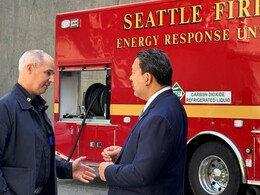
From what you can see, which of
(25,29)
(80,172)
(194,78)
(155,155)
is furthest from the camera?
(25,29)

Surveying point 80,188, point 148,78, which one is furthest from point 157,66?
point 80,188

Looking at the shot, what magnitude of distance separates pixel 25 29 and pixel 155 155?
53.1ft

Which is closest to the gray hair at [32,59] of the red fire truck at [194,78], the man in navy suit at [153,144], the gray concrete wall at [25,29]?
the man in navy suit at [153,144]

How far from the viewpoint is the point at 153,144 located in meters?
2.97

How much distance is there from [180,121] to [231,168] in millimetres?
4573

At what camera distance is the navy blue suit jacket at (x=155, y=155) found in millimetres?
2969

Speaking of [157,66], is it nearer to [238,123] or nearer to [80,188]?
[238,123]

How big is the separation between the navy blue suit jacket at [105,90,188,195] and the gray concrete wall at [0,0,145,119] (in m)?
14.0

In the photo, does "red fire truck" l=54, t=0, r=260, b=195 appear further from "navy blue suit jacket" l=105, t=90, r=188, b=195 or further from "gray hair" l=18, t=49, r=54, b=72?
"gray hair" l=18, t=49, r=54, b=72

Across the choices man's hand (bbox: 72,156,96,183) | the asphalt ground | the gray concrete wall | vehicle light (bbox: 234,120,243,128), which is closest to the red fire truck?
vehicle light (bbox: 234,120,243,128)

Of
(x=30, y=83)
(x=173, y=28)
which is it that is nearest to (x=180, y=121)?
(x=30, y=83)

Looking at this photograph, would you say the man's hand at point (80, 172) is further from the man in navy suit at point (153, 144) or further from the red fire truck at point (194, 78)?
the red fire truck at point (194, 78)

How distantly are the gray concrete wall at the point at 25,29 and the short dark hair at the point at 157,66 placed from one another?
1383cm

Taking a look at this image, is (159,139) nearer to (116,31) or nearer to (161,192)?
(161,192)
